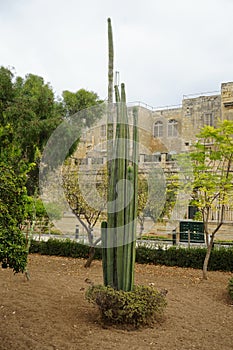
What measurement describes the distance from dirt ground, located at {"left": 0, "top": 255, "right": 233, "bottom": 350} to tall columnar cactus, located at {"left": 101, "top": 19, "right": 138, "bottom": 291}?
0.71m

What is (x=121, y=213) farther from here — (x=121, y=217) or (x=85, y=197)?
(x=85, y=197)

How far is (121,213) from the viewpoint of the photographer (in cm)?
507

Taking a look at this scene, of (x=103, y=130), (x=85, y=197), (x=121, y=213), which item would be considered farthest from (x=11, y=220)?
(x=103, y=130)

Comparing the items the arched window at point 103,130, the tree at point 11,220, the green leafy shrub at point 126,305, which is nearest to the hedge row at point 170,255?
the arched window at point 103,130

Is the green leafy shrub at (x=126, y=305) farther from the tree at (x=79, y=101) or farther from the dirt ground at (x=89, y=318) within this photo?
the tree at (x=79, y=101)

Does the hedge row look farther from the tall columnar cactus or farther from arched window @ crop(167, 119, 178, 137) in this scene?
arched window @ crop(167, 119, 178, 137)

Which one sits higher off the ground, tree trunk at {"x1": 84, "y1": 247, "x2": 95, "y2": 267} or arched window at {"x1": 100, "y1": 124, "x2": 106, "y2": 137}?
arched window at {"x1": 100, "y1": 124, "x2": 106, "y2": 137}

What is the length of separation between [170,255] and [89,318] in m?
5.47

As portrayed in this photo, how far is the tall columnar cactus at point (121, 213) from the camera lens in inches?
201

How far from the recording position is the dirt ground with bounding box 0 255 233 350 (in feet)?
14.1

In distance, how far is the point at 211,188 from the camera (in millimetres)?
8523

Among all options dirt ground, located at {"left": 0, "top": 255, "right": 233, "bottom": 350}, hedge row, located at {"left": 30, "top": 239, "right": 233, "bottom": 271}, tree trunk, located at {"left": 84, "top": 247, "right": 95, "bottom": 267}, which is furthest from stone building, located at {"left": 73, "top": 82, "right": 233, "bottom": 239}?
dirt ground, located at {"left": 0, "top": 255, "right": 233, "bottom": 350}

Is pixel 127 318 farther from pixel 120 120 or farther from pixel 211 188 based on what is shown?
pixel 211 188

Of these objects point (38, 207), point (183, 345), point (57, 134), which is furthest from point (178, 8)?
point (38, 207)
